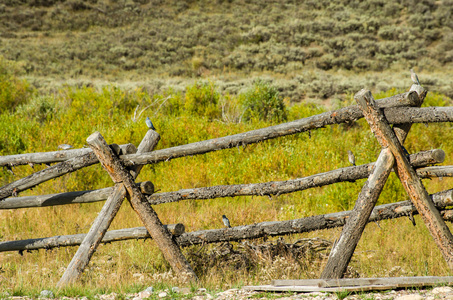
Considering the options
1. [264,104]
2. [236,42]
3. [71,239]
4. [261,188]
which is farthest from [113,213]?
[236,42]

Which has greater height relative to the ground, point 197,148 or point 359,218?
point 197,148

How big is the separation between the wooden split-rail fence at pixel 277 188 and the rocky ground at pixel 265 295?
311 mm

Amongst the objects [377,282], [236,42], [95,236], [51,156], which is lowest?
[377,282]

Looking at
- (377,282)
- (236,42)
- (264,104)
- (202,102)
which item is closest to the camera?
(377,282)

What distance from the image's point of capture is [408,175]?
128 inches

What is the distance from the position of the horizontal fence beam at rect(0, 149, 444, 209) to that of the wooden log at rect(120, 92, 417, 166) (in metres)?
0.45

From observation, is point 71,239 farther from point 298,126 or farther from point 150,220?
point 298,126

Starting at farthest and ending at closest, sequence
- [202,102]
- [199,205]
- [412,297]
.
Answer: [202,102] < [199,205] < [412,297]

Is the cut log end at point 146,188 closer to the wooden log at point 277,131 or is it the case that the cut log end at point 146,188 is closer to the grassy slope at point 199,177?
the wooden log at point 277,131

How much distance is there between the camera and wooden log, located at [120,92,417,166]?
331cm

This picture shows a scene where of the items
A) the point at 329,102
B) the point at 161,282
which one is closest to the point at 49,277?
the point at 161,282

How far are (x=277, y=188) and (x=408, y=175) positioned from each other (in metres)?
1.21

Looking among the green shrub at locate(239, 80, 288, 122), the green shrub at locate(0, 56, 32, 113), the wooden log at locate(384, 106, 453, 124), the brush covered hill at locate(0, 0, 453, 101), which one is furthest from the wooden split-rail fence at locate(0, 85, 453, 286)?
the brush covered hill at locate(0, 0, 453, 101)

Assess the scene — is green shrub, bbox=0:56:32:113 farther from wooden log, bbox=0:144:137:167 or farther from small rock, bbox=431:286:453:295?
small rock, bbox=431:286:453:295
